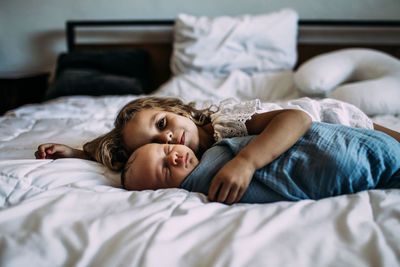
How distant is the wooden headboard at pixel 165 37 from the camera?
1.85 m

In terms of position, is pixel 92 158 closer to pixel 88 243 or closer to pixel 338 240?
pixel 88 243

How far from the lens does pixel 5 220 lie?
447mm

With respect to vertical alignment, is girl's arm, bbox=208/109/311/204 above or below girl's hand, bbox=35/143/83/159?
above

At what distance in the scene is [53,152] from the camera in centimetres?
80

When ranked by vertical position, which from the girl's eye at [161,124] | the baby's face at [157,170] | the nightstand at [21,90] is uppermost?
the girl's eye at [161,124]

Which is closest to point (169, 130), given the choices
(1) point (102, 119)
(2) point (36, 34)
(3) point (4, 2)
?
(1) point (102, 119)

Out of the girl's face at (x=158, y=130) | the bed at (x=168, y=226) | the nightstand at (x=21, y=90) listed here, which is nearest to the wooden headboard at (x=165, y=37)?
the nightstand at (x=21, y=90)

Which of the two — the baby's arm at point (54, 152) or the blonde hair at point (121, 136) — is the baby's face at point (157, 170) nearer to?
the blonde hair at point (121, 136)

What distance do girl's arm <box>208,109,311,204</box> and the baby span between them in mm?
26

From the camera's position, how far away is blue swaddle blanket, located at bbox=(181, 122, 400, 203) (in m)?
0.55

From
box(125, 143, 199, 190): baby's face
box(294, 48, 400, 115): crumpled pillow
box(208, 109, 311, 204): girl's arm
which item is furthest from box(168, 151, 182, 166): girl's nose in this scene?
box(294, 48, 400, 115): crumpled pillow

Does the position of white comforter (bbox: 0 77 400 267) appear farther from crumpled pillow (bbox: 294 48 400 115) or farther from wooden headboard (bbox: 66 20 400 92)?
wooden headboard (bbox: 66 20 400 92)

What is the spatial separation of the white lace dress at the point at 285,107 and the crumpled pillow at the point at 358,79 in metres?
0.33

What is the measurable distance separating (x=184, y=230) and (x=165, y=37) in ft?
6.47
